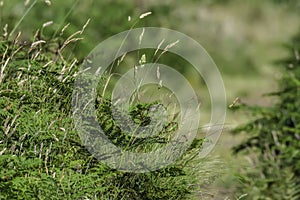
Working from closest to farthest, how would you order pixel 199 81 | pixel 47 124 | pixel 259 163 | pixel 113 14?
pixel 47 124 < pixel 259 163 < pixel 113 14 < pixel 199 81

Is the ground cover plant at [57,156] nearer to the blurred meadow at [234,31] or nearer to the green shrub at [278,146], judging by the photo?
the green shrub at [278,146]

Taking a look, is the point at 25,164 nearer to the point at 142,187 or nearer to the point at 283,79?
the point at 142,187

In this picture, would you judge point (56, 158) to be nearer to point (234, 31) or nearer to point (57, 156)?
point (57, 156)

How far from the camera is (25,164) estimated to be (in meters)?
3.43

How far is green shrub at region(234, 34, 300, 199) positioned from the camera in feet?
18.1

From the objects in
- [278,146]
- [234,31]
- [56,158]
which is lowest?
[234,31]

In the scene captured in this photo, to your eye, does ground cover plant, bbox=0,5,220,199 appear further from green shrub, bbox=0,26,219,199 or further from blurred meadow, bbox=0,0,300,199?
blurred meadow, bbox=0,0,300,199

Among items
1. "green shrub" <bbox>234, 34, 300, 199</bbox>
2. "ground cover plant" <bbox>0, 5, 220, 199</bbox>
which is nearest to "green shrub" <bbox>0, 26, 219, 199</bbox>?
A: "ground cover plant" <bbox>0, 5, 220, 199</bbox>

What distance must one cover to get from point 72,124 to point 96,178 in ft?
1.09

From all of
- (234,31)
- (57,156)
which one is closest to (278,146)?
(57,156)

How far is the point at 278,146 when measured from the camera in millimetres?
5824

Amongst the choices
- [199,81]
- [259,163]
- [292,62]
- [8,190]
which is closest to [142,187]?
[8,190]

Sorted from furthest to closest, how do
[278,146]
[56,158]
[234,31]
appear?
[234,31], [278,146], [56,158]

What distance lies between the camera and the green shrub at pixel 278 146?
550 cm
